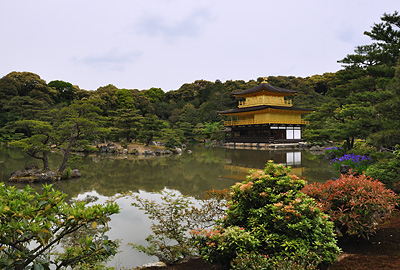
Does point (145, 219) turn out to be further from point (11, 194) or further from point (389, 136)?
point (389, 136)

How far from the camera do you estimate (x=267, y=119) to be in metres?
28.0

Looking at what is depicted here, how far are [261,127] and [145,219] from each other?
80.8 feet

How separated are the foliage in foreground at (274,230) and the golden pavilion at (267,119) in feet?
78.1

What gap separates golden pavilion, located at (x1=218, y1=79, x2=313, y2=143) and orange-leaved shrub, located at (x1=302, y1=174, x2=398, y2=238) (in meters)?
23.0

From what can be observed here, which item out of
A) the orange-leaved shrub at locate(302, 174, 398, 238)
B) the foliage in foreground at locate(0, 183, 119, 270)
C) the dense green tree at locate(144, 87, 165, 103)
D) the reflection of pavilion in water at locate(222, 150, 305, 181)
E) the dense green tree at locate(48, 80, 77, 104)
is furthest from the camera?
the dense green tree at locate(144, 87, 165, 103)

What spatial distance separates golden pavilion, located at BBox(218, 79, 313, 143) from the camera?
27.8 metres

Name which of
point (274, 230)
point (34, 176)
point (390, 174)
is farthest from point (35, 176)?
point (390, 174)

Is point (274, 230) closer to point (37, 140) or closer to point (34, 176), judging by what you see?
point (34, 176)

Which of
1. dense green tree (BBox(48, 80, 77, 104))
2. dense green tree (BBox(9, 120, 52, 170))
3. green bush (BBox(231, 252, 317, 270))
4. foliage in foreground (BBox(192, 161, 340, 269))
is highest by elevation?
dense green tree (BBox(48, 80, 77, 104))

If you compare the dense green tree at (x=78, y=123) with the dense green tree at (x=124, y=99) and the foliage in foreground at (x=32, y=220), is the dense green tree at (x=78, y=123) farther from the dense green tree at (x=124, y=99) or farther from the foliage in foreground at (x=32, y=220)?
the dense green tree at (x=124, y=99)

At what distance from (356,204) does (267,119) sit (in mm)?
25242

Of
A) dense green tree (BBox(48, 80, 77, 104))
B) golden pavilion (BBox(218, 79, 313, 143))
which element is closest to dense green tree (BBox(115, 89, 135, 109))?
dense green tree (BBox(48, 80, 77, 104))

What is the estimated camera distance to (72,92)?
40.2 meters

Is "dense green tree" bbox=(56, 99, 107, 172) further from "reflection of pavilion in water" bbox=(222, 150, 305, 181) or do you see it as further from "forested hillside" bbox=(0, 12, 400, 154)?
"reflection of pavilion in water" bbox=(222, 150, 305, 181)
